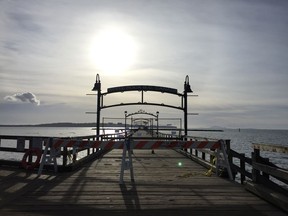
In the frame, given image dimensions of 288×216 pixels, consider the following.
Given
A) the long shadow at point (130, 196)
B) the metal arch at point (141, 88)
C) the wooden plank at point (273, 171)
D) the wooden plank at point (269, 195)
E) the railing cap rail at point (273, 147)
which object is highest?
the metal arch at point (141, 88)

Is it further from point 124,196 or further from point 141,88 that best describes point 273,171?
point 141,88

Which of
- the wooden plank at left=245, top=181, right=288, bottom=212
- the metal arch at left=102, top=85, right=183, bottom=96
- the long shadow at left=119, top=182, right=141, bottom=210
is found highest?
the metal arch at left=102, top=85, right=183, bottom=96

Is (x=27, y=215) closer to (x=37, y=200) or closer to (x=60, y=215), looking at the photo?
(x=60, y=215)

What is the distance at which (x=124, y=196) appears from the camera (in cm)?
767

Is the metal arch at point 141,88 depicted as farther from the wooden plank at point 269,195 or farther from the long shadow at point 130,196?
the wooden plank at point 269,195

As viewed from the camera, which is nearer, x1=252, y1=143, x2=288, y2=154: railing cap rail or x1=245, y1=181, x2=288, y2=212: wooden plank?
Answer: x1=245, y1=181, x2=288, y2=212: wooden plank

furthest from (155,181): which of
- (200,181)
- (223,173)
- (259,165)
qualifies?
(259,165)

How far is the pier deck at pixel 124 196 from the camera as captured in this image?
6387mm

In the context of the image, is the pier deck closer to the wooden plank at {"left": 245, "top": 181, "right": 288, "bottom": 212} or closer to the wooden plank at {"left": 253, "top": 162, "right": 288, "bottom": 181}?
the wooden plank at {"left": 245, "top": 181, "right": 288, "bottom": 212}

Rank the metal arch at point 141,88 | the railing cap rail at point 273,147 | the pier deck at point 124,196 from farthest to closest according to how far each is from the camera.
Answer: the metal arch at point 141,88
the railing cap rail at point 273,147
the pier deck at point 124,196

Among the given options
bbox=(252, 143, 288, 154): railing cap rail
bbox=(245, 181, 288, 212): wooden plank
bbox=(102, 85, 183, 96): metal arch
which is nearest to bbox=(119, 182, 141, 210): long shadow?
bbox=(245, 181, 288, 212): wooden plank

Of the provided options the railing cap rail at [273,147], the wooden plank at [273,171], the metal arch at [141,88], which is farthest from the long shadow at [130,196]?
the metal arch at [141,88]

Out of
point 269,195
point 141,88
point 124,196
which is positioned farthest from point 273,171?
point 141,88

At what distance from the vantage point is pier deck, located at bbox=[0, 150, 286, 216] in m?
6.39
